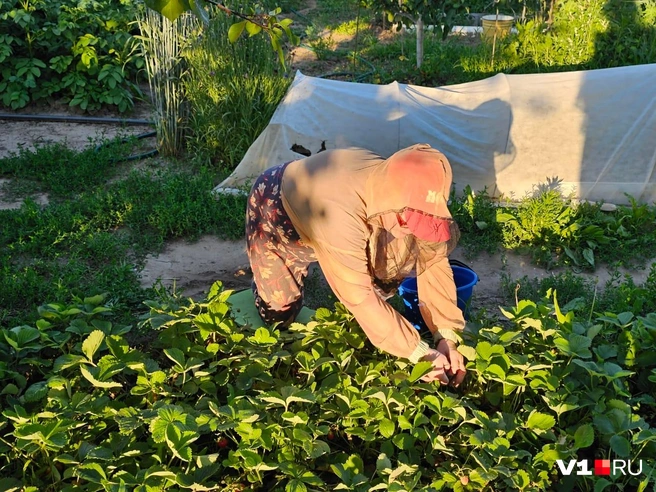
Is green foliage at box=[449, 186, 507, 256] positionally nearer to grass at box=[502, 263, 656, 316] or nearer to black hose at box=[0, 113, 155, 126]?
grass at box=[502, 263, 656, 316]

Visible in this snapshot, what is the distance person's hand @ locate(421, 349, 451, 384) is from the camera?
2.66m

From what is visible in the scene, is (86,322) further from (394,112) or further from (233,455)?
(394,112)

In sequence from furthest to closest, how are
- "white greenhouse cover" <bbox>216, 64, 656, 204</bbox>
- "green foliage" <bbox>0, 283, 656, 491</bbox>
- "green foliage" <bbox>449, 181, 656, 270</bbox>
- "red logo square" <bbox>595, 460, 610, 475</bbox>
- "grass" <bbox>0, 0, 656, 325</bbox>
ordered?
"white greenhouse cover" <bbox>216, 64, 656, 204</bbox> < "green foliage" <bbox>449, 181, 656, 270</bbox> < "grass" <bbox>0, 0, 656, 325</bbox> < "red logo square" <bbox>595, 460, 610, 475</bbox> < "green foliage" <bbox>0, 283, 656, 491</bbox>

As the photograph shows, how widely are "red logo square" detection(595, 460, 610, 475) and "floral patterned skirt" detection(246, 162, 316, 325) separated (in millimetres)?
1561

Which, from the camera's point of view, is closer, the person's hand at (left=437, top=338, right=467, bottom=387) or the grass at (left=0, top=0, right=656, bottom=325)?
the person's hand at (left=437, top=338, right=467, bottom=387)

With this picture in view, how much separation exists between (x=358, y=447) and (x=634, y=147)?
3.95 meters

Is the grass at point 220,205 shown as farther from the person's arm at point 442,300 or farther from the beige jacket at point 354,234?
the beige jacket at point 354,234

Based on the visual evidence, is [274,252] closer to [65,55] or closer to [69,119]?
[69,119]

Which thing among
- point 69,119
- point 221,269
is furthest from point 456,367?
point 69,119

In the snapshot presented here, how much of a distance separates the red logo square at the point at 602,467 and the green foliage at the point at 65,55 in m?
6.55

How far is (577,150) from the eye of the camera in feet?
18.0

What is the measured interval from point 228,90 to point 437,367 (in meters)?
4.19

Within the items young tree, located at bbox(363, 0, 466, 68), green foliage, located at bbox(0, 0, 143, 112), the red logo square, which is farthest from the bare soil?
young tree, located at bbox(363, 0, 466, 68)

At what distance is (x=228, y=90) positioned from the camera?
6.21m
